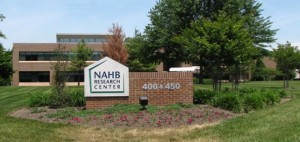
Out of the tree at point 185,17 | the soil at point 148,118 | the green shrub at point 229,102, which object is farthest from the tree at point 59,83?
the tree at point 185,17

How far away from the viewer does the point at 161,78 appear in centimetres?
1623

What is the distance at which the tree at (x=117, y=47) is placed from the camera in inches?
1964

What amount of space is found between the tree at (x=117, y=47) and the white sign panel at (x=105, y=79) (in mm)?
33399

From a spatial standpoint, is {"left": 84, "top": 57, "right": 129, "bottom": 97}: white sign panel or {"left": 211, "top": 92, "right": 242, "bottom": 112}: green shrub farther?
{"left": 84, "top": 57, "right": 129, "bottom": 97}: white sign panel

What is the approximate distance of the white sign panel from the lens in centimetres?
1574

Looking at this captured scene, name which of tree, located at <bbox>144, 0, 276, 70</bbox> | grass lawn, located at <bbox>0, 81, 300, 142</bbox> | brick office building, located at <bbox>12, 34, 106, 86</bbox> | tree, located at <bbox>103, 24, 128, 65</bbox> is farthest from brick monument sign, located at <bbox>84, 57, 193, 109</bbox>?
brick office building, located at <bbox>12, 34, 106, 86</bbox>

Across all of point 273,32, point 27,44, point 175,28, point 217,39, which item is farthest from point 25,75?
point 217,39

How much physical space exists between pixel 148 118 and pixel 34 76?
184 feet

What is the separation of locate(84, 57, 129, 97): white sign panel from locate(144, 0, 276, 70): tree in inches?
803

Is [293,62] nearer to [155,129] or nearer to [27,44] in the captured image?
[155,129]

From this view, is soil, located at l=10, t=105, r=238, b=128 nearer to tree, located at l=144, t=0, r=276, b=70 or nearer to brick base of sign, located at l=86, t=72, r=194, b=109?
brick base of sign, located at l=86, t=72, r=194, b=109

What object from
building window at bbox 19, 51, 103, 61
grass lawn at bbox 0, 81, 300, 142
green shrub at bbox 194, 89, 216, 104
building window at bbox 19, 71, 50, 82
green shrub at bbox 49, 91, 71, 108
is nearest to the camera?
grass lawn at bbox 0, 81, 300, 142

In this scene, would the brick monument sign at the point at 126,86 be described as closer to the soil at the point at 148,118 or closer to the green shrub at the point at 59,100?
the green shrub at the point at 59,100

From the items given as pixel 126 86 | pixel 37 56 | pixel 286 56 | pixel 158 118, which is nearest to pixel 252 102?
pixel 158 118
